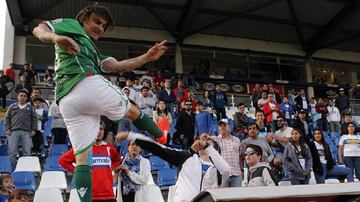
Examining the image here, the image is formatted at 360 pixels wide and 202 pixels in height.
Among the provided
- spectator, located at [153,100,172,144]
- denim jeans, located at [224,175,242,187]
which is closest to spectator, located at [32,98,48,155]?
spectator, located at [153,100,172,144]

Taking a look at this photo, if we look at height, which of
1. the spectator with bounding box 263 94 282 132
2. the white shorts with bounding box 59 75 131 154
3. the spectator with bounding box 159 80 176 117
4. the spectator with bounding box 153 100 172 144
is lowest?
the white shorts with bounding box 59 75 131 154

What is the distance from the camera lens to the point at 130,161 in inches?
210

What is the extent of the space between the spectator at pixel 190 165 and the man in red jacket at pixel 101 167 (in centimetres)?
75

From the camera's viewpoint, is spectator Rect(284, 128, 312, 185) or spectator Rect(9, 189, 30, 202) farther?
spectator Rect(284, 128, 312, 185)

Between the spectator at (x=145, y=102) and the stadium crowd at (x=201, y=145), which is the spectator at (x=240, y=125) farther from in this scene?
the spectator at (x=145, y=102)

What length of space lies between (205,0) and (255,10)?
212cm

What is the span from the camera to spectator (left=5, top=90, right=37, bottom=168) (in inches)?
302

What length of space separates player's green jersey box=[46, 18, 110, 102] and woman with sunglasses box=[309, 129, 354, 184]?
18.5ft

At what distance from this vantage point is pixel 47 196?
5.43 meters

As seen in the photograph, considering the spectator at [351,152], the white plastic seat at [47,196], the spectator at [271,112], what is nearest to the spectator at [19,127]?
the white plastic seat at [47,196]

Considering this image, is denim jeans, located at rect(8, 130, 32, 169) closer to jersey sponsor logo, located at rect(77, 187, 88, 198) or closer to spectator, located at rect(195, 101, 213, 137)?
spectator, located at rect(195, 101, 213, 137)

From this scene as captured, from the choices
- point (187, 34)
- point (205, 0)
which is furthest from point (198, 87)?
point (205, 0)

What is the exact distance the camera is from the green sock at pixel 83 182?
2668mm

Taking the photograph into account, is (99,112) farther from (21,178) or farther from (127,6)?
(127,6)
